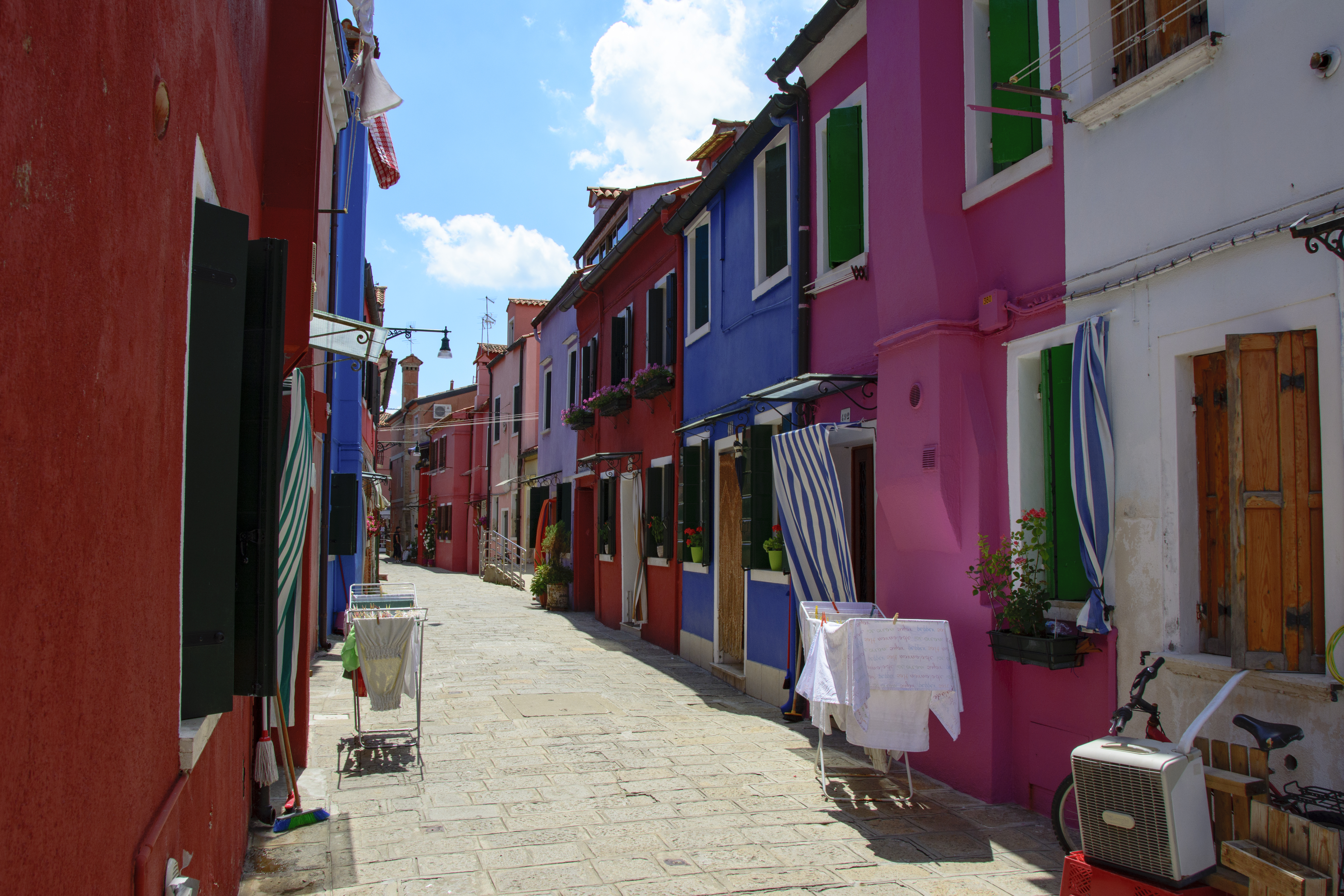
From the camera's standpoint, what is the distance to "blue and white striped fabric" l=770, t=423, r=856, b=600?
766 centimetres

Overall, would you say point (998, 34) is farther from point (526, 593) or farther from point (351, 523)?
point (526, 593)

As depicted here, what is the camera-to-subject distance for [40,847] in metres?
1.52

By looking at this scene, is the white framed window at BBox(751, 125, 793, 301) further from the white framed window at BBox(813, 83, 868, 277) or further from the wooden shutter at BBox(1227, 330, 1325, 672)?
the wooden shutter at BBox(1227, 330, 1325, 672)

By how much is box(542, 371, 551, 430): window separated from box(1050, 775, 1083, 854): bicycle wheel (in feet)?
62.0

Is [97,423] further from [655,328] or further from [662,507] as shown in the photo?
[655,328]

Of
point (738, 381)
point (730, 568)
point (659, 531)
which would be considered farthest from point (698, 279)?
point (730, 568)

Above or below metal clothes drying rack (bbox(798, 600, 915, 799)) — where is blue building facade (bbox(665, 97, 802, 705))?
above

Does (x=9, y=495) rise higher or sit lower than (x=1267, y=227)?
lower

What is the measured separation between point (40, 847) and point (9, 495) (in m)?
0.56

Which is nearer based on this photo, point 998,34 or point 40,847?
point 40,847

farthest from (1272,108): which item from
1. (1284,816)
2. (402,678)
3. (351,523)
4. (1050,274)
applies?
(351,523)


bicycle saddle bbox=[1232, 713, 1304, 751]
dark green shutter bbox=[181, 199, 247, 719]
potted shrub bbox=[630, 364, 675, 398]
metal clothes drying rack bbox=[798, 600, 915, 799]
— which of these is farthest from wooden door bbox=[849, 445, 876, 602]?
dark green shutter bbox=[181, 199, 247, 719]

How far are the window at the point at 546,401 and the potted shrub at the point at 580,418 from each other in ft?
14.3

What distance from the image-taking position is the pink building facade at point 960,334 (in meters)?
6.03
